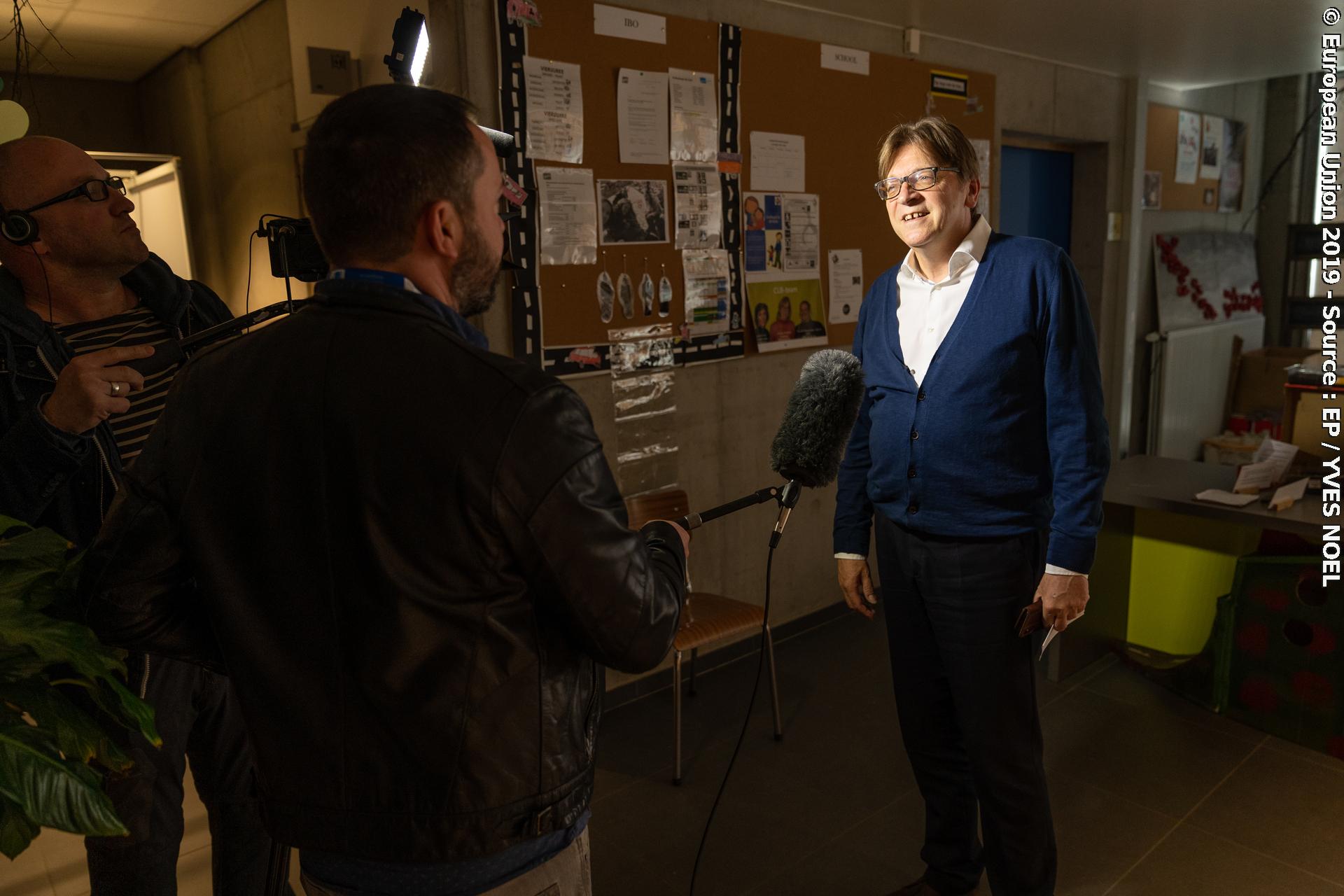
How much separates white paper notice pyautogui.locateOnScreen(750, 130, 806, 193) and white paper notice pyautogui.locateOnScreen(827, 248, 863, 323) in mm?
350

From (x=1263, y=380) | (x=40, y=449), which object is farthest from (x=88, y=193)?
(x=1263, y=380)

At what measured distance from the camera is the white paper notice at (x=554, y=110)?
2693 millimetres

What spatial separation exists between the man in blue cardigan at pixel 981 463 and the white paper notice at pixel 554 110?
1253 millimetres

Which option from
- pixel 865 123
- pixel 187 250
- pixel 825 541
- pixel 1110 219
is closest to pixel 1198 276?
pixel 1110 219

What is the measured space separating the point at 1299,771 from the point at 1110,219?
346cm

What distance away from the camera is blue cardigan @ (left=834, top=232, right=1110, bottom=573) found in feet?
5.44

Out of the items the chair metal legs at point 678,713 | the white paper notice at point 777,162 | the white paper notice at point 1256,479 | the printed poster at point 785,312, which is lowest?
the chair metal legs at point 678,713

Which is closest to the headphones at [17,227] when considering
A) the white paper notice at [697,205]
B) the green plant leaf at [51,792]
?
the green plant leaf at [51,792]

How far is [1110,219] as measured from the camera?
514cm

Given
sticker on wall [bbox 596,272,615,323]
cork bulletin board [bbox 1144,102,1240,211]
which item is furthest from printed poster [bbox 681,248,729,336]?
cork bulletin board [bbox 1144,102,1240,211]

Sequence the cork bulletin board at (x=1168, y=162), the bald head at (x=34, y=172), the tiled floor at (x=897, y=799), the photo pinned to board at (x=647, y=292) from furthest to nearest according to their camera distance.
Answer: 1. the cork bulletin board at (x=1168, y=162)
2. the photo pinned to board at (x=647, y=292)
3. the tiled floor at (x=897, y=799)
4. the bald head at (x=34, y=172)

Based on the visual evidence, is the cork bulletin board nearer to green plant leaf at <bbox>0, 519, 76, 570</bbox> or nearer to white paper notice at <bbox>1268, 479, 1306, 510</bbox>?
white paper notice at <bbox>1268, 479, 1306, 510</bbox>

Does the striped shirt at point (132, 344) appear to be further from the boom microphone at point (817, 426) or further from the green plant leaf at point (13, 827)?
the boom microphone at point (817, 426)

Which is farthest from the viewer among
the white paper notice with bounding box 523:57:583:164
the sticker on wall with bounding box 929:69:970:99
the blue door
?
the blue door
